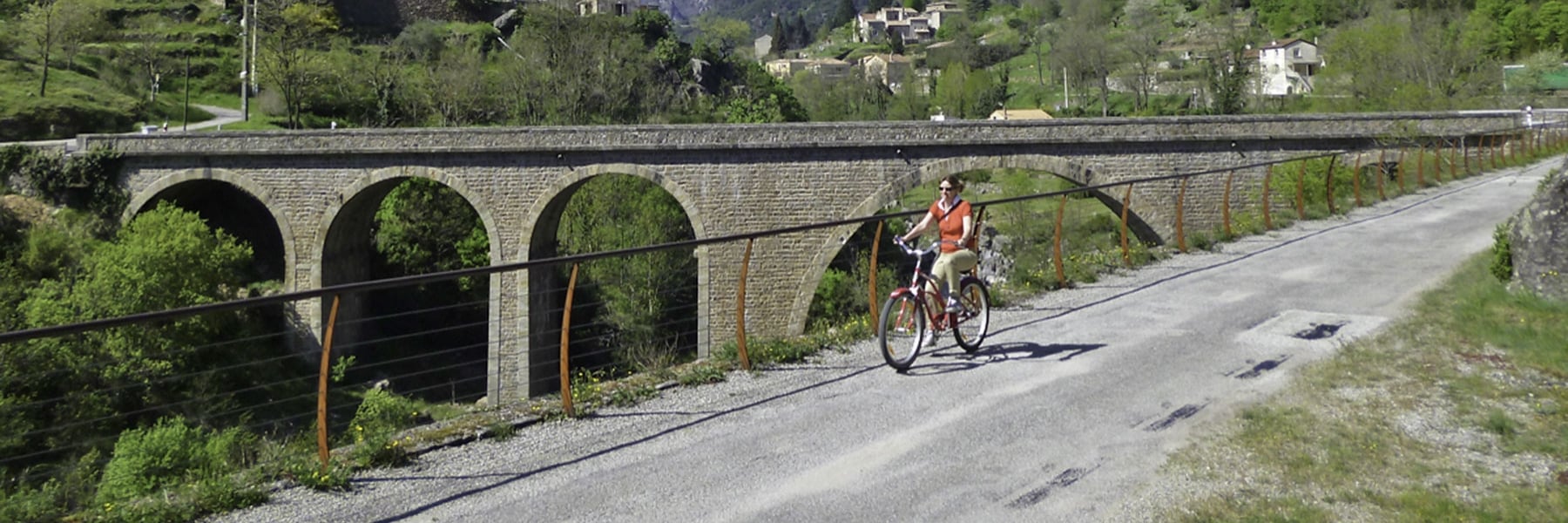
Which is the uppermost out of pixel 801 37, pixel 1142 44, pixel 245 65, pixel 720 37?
pixel 801 37

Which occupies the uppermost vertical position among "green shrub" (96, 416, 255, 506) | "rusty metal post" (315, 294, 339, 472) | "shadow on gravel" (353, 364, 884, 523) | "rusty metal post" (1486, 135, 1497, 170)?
"rusty metal post" (1486, 135, 1497, 170)

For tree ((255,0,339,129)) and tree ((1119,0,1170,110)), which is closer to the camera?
tree ((255,0,339,129))

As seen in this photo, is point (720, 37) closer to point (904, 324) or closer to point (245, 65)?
point (245, 65)

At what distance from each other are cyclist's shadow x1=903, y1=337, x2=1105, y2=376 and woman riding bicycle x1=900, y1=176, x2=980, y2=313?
1.27 feet

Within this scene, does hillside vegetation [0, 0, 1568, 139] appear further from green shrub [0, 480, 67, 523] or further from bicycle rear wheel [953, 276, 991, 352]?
green shrub [0, 480, 67, 523]

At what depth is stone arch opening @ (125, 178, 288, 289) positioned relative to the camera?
27.1 metres

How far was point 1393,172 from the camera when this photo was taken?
68.1 feet

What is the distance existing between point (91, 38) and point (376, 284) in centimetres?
5139

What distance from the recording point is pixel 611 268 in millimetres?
29766

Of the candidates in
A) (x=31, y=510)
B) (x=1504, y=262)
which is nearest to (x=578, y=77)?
(x=1504, y=262)

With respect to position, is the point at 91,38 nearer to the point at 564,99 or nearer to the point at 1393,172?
the point at 564,99

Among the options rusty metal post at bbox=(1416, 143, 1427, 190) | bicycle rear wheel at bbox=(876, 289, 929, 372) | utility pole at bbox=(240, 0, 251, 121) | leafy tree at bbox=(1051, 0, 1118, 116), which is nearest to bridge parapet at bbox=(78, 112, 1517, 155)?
rusty metal post at bbox=(1416, 143, 1427, 190)

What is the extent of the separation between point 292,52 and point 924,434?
43988 millimetres

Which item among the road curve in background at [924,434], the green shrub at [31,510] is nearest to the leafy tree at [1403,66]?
the road curve in background at [924,434]
